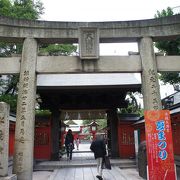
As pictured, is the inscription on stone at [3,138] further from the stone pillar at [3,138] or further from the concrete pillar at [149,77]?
the concrete pillar at [149,77]

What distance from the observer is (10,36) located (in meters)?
10.1

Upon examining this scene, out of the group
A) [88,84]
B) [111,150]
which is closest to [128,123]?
[111,150]

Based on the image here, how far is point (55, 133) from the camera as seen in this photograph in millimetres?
16844

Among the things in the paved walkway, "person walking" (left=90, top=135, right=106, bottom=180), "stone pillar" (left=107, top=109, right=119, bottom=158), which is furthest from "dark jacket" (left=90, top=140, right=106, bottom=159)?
"stone pillar" (left=107, top=109, right=119, bottom=158)

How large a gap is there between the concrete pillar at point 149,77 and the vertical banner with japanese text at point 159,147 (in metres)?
2.02

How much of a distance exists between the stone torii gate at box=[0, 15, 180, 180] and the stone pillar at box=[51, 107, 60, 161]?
7.32m

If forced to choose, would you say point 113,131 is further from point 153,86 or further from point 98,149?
point 153,86

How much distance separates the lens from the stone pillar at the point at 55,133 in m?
16.5

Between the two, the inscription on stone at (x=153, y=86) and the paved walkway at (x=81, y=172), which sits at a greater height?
the inscription on stone at (x=153, y=86)

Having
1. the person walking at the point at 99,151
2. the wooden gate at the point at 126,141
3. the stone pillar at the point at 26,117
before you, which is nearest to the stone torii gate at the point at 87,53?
the stone pillar at the point at 26,117

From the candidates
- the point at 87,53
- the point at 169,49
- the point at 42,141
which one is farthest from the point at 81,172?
the point at 169,49

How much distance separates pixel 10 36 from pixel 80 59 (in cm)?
277

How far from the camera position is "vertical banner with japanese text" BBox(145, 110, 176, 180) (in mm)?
7332

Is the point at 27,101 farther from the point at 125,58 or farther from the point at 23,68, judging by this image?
the point at 125,58
